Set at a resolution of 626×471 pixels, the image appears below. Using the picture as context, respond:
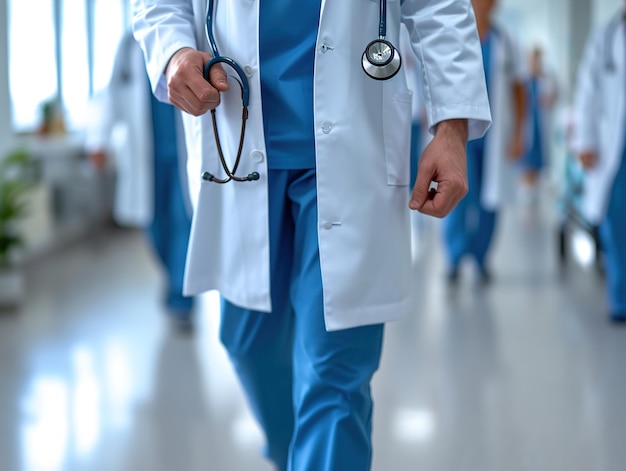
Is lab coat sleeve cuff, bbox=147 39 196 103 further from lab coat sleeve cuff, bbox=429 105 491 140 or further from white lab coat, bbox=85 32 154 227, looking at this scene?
white lab coat, bbox=85 32 154 227

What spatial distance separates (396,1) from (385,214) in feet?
1.19

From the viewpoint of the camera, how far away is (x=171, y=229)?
3770 millimetres

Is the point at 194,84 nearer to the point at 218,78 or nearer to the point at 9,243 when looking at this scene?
the point at 218,78

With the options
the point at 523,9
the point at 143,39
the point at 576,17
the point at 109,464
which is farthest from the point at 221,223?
the point at 523,9

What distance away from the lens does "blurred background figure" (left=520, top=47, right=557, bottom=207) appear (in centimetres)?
757

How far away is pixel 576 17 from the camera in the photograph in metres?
9.37

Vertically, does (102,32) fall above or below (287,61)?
above

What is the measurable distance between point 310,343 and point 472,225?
10.6ft

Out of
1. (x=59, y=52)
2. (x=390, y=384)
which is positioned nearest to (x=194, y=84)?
(x=390, y=384)

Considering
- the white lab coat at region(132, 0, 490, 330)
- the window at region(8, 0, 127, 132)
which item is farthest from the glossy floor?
the window at region(8, 0, 127, 132)

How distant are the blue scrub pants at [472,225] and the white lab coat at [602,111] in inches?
30.6

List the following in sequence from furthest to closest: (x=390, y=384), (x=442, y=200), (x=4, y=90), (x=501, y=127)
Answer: (x=4, y=90)
(x=501, y=127)
(x=390, y=384)
(x=442, y=200)

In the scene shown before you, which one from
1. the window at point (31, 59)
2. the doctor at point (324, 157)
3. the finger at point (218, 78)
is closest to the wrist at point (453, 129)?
the doctor at point (324, 157)

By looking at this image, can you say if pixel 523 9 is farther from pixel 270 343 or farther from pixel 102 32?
pixel 270 343
